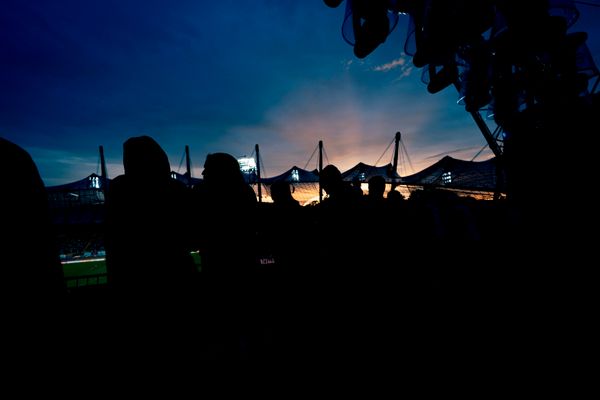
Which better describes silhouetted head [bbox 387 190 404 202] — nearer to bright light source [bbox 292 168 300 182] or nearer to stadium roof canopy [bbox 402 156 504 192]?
stadium roof canopy [bbox 402 156 504 192]

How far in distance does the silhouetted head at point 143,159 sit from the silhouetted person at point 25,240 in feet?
2.83

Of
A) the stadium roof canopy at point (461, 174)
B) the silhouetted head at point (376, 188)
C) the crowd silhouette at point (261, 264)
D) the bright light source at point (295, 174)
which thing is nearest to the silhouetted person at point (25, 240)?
the crowd silhouette at point (261, 264)

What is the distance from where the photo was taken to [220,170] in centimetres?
174

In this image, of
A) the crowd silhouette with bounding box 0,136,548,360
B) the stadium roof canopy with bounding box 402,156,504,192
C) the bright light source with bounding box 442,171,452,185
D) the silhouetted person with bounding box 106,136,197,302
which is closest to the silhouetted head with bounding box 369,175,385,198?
the crowd silhouette with bounding box 0,136,548,360

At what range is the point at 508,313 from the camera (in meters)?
1.95

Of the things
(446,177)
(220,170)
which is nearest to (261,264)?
(220,170)

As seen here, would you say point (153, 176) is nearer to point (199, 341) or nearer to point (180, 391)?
point (199, 341)

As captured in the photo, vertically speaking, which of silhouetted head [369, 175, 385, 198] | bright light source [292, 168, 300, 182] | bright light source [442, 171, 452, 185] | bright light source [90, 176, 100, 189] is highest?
bright light source [90, 176, 100, 189]

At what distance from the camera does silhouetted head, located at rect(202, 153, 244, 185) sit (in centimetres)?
173

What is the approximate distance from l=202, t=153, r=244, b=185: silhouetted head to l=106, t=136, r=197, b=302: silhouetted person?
0.31 metres

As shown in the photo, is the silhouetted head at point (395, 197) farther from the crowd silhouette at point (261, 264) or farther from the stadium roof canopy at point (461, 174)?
the stadium roof canopy at point (461, 174)

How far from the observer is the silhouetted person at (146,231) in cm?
→ 124

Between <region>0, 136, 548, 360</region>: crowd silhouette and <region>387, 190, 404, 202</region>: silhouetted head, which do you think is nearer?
<region>0, 136, 548, 360</region>: crowd silhouette

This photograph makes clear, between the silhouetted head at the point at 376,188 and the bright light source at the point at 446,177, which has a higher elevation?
the bright light source at the point at 446,177
